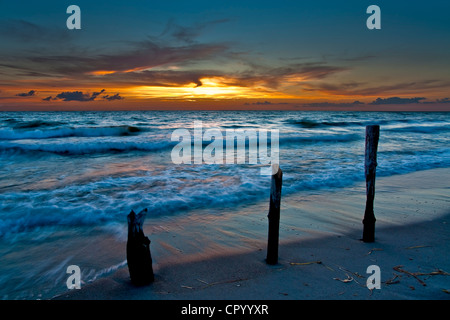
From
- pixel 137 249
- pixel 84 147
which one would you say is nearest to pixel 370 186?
pixel 137 249

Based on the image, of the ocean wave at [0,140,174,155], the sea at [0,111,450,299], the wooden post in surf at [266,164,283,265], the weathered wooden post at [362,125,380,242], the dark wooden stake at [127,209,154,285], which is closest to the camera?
the dark wooden stake at [127,209,154,285]

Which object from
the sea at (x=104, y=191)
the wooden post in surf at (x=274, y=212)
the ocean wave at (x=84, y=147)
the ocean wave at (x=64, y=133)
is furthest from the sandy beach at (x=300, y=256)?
the ocean wave at (x=64, y=133)

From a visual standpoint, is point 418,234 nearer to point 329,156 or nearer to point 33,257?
point 33,257

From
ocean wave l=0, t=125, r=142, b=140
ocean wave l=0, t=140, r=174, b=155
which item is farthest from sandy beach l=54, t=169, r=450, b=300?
ocean wave l=0, t=125, r=142, b=140

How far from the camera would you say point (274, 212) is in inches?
155

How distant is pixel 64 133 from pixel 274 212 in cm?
2731

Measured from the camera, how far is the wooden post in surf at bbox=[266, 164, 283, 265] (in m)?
3.85

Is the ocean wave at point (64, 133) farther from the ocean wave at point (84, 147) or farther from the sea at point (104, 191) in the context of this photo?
the sea at point (104, 191)

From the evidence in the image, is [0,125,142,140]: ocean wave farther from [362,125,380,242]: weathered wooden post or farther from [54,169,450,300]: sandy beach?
[362,125,380,242]: weathered wooden post

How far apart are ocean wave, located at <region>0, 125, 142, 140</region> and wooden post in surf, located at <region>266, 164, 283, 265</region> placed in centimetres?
2566

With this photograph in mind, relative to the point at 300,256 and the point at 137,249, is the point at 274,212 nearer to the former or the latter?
the point at 300,256

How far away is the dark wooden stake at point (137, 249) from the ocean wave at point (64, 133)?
25.3 metres

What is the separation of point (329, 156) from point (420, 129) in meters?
24.3
